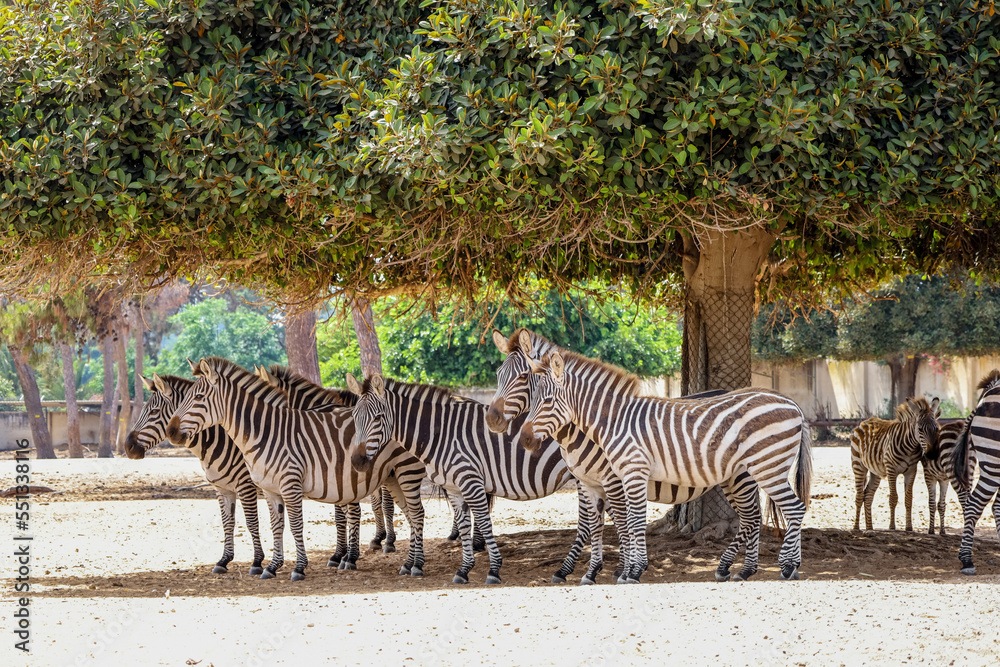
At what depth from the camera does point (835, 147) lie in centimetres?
724

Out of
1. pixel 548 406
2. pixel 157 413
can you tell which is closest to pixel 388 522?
pixel 157 413

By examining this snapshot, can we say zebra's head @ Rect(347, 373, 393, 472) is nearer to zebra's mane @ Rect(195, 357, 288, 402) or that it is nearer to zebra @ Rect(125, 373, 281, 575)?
zebra's mane @ Rect(195, 357, 288, 402)

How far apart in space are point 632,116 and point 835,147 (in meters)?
1.74

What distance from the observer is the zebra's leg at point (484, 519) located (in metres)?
8.05

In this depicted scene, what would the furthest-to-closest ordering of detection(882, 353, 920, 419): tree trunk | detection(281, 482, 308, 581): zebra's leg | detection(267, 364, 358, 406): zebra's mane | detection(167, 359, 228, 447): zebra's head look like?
1. detection(882, 353, 920, 419): tree trunk
2. detection(267, 364, 358, 406): zebra's mane
3. detection(281, 482, 308, 581): zebra's leg
4. detection(167, 359, 228, 447): zebra's head

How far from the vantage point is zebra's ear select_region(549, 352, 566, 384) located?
7.53 meters

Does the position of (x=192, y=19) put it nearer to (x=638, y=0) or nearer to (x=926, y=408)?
(x=638, y=0)

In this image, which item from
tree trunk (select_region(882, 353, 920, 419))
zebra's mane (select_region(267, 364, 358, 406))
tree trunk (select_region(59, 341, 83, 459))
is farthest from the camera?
tree trunk (select_region(882, 353, 920, 419))

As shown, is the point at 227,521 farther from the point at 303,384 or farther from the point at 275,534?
the point at 303,384

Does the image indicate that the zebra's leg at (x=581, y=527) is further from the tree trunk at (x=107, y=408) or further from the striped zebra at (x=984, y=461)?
the tree trunk at (x=107, y=408)

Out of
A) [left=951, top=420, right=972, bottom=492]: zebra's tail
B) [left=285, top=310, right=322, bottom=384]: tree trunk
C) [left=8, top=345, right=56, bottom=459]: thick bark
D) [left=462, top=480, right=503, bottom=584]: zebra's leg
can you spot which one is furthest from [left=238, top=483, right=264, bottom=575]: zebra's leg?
[left=8, top=345, right=56, bottom=459]: thick bark

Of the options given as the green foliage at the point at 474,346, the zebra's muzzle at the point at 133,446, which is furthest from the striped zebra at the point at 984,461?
the green foliage at the point at 474,346

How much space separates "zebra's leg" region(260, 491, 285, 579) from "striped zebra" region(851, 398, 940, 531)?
6689mm

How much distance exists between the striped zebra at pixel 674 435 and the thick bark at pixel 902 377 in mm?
24419
